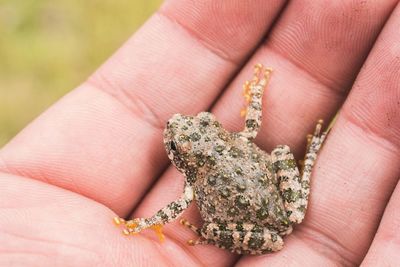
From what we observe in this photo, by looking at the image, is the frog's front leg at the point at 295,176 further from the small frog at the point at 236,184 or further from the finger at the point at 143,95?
the finger at the point at 143,95

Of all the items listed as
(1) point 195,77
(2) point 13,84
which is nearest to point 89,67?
(2) point 13,84

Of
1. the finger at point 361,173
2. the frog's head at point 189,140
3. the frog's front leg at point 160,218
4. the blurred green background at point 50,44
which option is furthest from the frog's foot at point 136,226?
the blurred green background at point 50,44

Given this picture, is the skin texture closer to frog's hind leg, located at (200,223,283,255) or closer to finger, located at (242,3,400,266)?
finger, located at (242,3,400,266)

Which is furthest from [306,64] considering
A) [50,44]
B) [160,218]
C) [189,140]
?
[50,44]

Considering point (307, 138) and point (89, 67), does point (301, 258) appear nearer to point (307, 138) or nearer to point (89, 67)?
point (307, 138)

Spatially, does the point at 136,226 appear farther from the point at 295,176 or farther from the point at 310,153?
the point at 310,153

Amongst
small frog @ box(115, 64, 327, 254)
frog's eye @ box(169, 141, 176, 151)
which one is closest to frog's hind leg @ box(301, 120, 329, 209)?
small frog @ box(115, 64, 327, 254)
